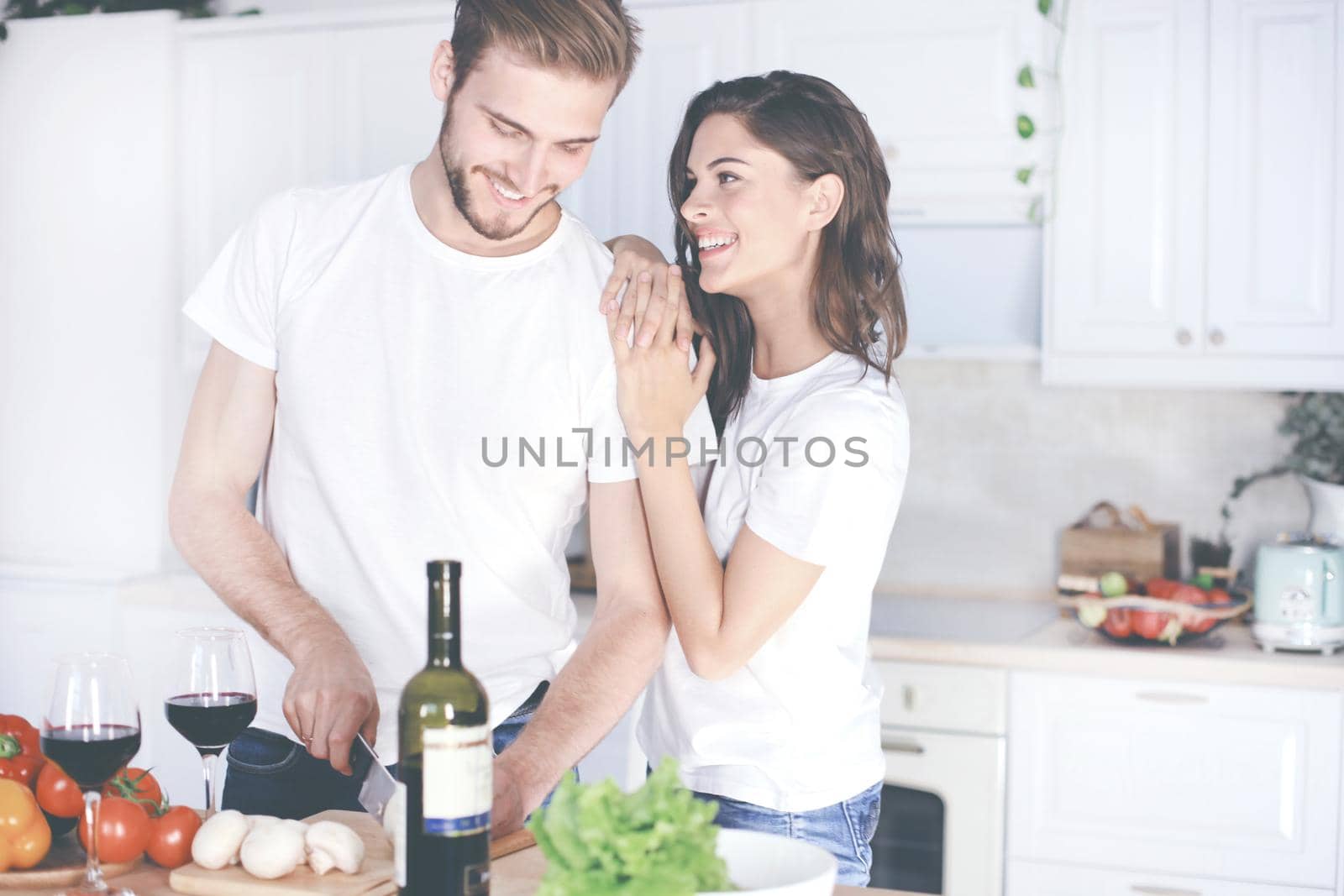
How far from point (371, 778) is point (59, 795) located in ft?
0.91

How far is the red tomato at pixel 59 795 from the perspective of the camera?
49.5 inches

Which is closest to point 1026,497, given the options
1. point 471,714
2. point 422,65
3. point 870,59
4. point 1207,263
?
point 1207,263

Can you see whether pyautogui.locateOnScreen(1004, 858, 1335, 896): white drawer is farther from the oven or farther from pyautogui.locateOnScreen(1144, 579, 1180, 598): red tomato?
pyautogui.locateOnScreen(1144, 579, 1180, 598): red tomato

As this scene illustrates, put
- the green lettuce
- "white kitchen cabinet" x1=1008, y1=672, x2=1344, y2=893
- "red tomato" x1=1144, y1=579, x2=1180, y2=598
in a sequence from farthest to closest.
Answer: "red tomato" x1=1144, y1=579, x2=1180, y2=598, "white kitchen cabinet" x1=1008, y1=672, x2=1344, y2=893, the green lettuce

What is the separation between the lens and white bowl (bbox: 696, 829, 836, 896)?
3.37 feet

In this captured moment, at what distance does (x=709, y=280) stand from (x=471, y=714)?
95 centimetres

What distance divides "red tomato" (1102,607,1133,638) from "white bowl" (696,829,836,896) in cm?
185

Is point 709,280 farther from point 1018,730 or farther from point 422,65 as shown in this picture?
point 422,65

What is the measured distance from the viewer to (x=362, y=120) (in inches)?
127

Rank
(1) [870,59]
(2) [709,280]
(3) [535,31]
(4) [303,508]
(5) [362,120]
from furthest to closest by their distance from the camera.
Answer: (5) [362,120], (1) [870,59], (2) [709,280], (4) [303,508], (3) [535,31]

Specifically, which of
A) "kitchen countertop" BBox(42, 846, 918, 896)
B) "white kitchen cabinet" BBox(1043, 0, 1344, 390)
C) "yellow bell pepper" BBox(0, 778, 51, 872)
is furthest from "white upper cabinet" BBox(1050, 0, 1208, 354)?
"yellow bell pepper" BBox(0, 778, 51, 872)

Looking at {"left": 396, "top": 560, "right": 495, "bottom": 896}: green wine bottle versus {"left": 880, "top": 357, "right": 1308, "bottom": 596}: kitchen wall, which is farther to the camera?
{"left": 880, "top": 357, "right": 1308, "bottom": 596}: kitchen wall

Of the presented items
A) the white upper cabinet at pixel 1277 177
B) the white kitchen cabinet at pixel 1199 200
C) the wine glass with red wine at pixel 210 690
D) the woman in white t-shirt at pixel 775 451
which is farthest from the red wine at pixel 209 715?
the white upper cabinet at pixel 1277 177

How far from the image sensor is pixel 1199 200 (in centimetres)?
289
